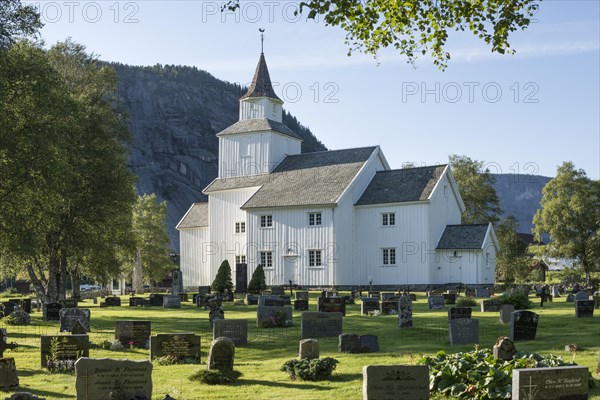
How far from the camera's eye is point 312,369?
1413 centimetres

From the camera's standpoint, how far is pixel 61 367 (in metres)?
15.5

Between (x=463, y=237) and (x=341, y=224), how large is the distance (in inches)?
339

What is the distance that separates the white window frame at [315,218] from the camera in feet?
176

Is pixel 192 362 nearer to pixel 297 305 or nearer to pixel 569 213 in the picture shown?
A: pixel 297 305

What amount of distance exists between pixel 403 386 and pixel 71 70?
123ft

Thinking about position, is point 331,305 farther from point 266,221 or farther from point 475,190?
point 475,190

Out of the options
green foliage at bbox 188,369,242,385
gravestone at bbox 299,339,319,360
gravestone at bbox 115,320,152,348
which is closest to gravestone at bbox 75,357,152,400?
green foliage at bbox 188,369,242,385

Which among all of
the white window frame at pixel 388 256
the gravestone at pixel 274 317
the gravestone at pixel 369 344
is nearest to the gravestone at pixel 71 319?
the gravestone at pixel 274 317

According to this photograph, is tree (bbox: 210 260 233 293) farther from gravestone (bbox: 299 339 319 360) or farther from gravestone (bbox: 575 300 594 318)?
gravestone (bbox: 299 339 319 360)

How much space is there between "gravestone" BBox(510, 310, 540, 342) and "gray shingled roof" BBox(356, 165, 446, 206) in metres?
32.8

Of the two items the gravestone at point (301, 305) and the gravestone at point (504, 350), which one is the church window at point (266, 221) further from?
the gravestone at point (504, 350)

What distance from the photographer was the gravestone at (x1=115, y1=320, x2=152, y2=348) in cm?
1980

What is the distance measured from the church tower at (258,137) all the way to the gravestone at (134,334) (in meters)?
41.1

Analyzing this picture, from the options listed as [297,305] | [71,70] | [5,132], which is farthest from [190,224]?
[5,132]
